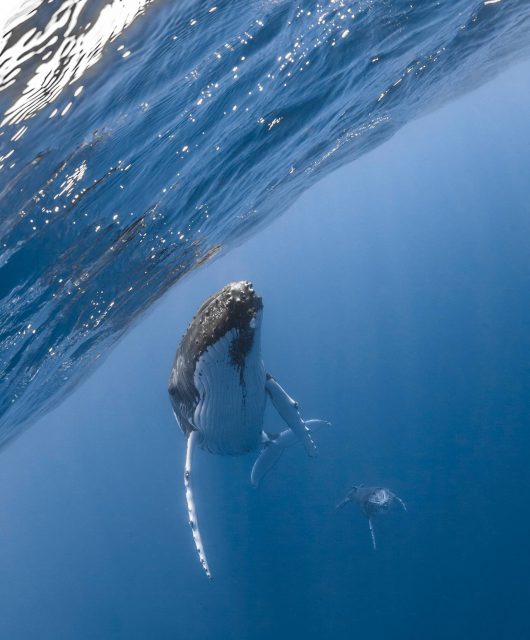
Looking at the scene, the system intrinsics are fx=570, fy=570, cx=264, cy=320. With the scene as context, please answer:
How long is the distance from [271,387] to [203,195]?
23.9 feet

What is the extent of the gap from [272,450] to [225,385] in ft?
8.99

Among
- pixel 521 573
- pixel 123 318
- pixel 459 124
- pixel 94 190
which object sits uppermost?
pixel 94 190

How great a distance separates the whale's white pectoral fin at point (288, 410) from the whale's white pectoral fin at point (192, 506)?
114cm

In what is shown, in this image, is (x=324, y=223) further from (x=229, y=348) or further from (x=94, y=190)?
(x=229, y=348)

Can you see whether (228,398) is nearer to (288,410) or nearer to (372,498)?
(288,410)

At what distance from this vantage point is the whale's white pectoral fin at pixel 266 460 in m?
8.73

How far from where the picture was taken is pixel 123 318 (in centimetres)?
1809

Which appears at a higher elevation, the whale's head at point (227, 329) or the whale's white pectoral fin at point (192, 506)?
the whale's head at point (227, 329)

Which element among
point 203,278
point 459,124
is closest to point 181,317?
point 203,278

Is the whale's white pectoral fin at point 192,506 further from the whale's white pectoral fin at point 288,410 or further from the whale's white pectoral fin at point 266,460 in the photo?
the whale's white pectoral fin at point 266,460

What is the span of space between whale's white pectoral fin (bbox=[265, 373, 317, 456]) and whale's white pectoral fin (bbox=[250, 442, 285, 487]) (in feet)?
2.56

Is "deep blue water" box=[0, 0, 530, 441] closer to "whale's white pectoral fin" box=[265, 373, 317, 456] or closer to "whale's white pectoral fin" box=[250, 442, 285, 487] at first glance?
"whale's white pectoral fin" box=[265, 373, 317, 456]

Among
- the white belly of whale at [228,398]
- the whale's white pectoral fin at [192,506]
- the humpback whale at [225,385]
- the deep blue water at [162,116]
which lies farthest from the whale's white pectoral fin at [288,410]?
the deep blue water at [162,116]

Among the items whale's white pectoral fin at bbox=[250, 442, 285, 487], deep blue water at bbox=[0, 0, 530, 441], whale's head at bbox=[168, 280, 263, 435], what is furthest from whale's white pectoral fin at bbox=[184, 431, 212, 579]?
deep blue water at bbox=[0, 0, 530, 441]
